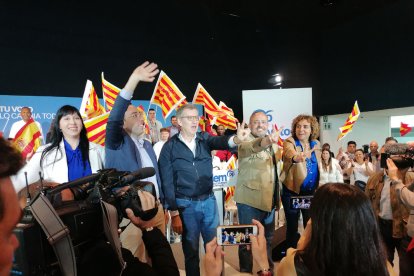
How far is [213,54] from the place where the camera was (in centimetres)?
925

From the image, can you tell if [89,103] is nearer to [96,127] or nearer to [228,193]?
[96,127]

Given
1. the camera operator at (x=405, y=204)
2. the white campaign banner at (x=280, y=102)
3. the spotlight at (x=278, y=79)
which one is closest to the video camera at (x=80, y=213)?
the camera operator at (x=405, y=204)

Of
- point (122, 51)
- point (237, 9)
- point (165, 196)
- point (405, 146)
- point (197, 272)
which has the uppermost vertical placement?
point (237, 9)

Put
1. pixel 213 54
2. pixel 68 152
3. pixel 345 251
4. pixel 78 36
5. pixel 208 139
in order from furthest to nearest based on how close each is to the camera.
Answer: pixel 213 54 → pixel 78 36 → pixel 208 139 → pixel 68 152 → pixel 345 251

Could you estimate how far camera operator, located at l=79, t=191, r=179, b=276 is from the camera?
102cm

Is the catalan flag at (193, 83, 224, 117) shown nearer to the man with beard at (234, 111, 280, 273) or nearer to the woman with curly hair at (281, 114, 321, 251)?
the woman with curly hair at (281, 114, 321, 251)

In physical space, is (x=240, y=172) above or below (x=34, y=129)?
below

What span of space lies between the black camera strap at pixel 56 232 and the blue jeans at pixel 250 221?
2196 mm

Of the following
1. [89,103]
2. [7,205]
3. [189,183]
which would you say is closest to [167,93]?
[89,103]

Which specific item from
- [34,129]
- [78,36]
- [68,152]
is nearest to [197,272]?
[68,152]

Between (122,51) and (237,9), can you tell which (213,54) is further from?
(122,51)

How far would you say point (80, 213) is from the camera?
101cm

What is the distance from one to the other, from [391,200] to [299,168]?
2.61 ft

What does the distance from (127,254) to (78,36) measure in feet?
22.9
